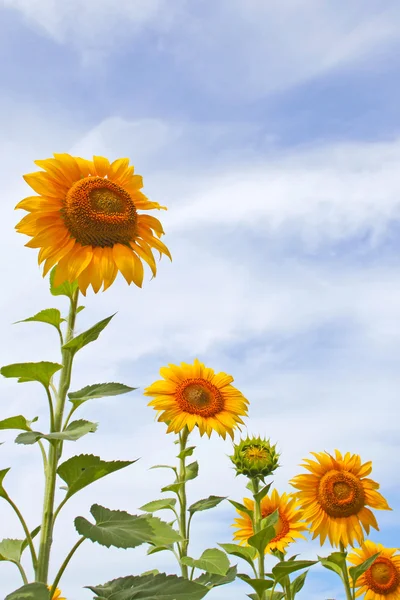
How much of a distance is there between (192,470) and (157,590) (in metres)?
2.17

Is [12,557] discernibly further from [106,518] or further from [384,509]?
[384,509]

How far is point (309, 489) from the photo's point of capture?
5371 millimetres

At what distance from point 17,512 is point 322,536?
122 inches

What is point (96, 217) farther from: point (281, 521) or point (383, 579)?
point (383, 579)

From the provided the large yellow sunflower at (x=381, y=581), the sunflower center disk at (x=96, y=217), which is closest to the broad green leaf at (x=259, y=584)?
the sunflower center disk at (x=96, y=217)

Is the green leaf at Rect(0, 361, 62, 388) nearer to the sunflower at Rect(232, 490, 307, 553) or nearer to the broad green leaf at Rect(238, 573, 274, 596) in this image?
the broad green leaf at Rect(238, 573, 274, 596)

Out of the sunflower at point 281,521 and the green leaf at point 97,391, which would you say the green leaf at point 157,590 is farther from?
the sunflower at point 281,521

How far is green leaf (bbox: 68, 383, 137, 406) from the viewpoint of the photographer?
2.73m

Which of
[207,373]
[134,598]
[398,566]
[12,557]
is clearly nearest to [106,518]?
[134,598]

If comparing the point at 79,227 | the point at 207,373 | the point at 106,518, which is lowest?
the point at 106,518

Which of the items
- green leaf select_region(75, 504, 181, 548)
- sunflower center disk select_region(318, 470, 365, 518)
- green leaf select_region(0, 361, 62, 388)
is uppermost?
sunflower center disk select_region(318, 470, 365, 518)

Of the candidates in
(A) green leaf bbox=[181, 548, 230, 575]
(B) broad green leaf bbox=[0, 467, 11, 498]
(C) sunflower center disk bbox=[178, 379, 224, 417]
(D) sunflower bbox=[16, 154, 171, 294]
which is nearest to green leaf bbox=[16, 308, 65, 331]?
(D) sunflower bbox=[16, 154, 171, 294]

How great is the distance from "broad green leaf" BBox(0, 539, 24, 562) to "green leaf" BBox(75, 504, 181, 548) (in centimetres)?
50

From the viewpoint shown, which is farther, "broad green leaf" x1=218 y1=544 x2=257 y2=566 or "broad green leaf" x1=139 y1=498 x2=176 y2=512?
"broad green leaf" x1=139 y1=498 x2=176 y2=512
